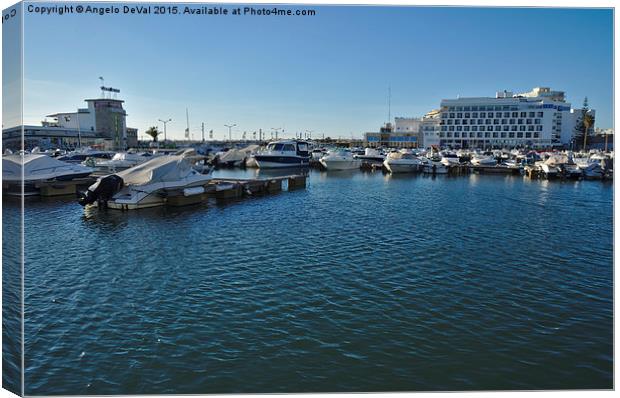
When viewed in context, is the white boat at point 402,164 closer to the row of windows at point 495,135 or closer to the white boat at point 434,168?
the white boat at point 434,168

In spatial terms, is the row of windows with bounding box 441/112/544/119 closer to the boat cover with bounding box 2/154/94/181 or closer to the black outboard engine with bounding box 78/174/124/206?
the boat cover with bounding box 2/154/94/181

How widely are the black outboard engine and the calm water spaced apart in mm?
3178

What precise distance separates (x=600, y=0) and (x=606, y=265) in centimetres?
1233

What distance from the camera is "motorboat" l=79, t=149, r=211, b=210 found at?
1086 inches

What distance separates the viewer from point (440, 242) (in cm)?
1961

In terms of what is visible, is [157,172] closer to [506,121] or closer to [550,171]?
[550,171]

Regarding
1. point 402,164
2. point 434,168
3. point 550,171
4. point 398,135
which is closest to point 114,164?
point 402,164

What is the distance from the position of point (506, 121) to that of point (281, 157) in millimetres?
109474

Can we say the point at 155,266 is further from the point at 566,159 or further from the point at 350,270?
the point at 566,159

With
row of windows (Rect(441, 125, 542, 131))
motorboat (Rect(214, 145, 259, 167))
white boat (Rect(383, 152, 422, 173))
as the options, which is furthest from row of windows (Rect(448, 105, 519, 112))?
motorboat (Rect(214, 145, 259, 167))

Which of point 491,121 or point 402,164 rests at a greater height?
point 491,121

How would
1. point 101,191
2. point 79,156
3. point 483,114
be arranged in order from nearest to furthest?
point 101,191, point 79,156, point 483,114

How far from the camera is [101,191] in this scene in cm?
2758

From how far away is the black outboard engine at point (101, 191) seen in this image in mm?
27344
